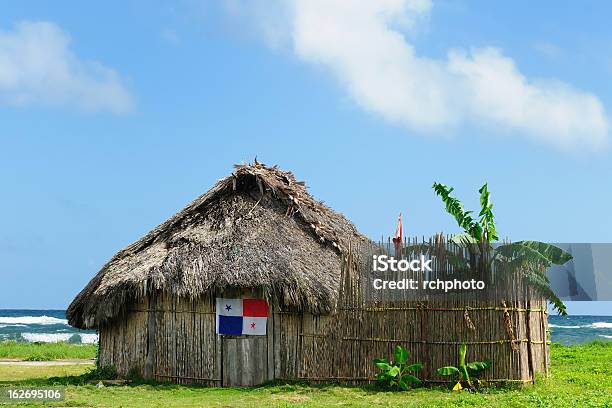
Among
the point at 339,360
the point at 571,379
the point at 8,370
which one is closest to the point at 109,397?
the point at 339,360

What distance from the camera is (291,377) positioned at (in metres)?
14.9

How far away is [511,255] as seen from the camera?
13.9 m

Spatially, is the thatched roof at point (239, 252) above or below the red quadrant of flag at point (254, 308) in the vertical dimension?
above

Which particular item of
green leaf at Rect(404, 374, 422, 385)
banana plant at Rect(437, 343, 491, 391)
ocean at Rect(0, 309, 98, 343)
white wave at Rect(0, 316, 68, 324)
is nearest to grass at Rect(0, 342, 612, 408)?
green leaf at Rect(404, 374, 422, 385)

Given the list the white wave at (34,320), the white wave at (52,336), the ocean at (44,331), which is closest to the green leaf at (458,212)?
the ocean at (44,331)

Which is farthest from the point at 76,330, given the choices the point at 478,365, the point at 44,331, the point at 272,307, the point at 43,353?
the point at 478,365

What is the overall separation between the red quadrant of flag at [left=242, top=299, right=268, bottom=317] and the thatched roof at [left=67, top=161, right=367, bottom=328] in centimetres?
34

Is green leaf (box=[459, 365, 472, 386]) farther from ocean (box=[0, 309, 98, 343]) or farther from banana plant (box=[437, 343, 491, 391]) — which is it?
ocean (box=[0, 309, 98, 343])

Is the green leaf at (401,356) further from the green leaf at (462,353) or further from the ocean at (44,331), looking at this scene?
the ocean at (44,331)

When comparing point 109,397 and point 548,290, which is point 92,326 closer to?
point 109,397

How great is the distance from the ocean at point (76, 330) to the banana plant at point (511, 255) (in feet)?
88.0

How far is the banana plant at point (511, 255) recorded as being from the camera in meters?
13.7

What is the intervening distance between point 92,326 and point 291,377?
4.36 metres

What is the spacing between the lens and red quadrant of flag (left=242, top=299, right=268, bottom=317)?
15.2 metres
